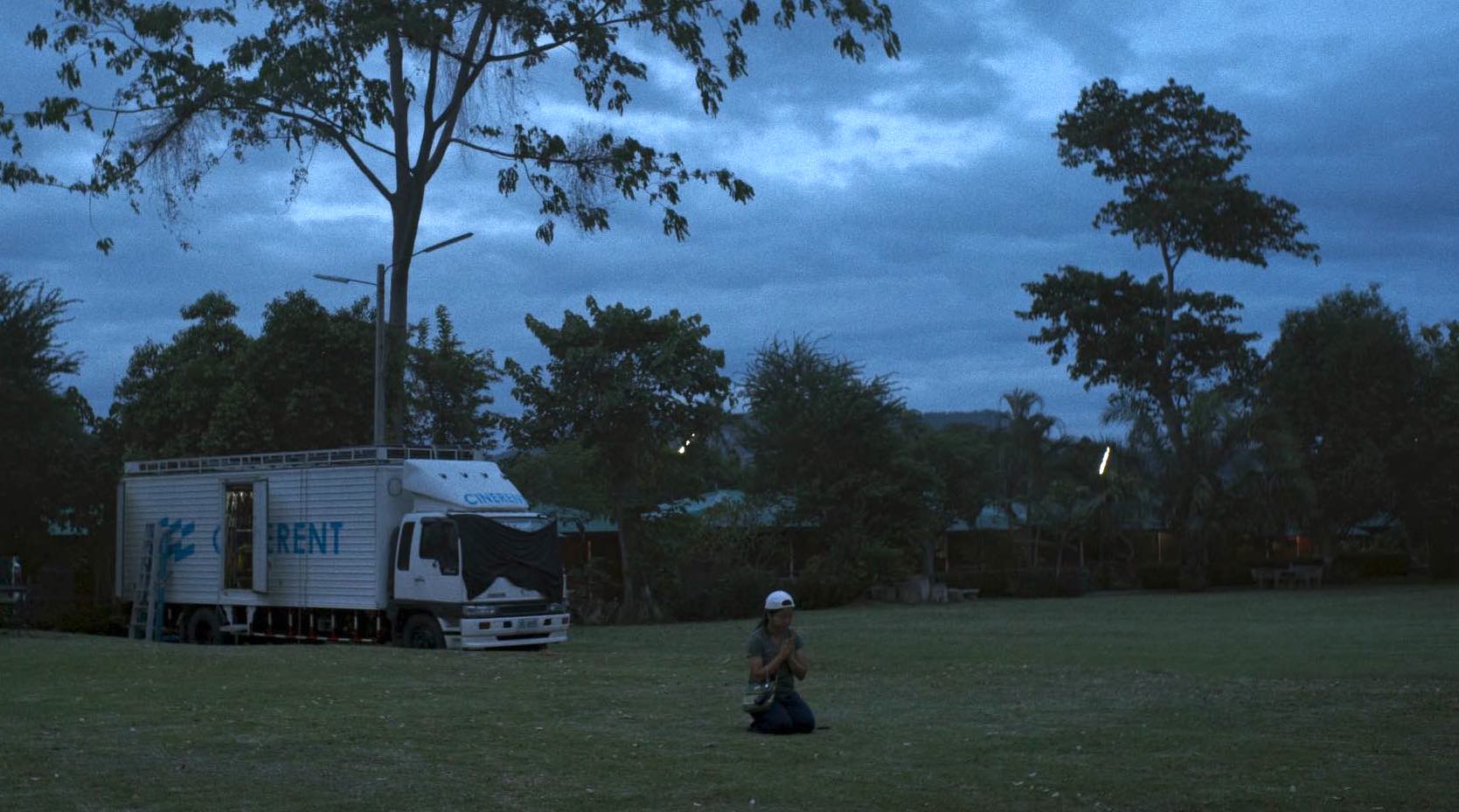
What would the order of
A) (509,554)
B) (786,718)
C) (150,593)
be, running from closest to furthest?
(786,718) → (509,554) → (150,593)

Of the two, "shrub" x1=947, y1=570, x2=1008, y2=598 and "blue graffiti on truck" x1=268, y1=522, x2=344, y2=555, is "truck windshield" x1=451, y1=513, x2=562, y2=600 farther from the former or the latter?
"shrub" x1=947, y1=570, x2=1008, y2=598

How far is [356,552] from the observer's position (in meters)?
26.4

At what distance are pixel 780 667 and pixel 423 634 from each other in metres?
13.7

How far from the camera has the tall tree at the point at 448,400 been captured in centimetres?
4044

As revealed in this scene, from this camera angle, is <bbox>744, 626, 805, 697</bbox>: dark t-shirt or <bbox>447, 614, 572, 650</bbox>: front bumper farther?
<bbox>447, 614, 572, 650</bbox>: front bumper

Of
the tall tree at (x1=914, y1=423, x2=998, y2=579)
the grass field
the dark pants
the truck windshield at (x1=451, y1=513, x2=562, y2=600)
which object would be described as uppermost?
the tall tree at (x1=914, y1=423, x2=998, y2=579)

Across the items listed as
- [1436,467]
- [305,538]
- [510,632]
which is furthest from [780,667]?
[1436,467]

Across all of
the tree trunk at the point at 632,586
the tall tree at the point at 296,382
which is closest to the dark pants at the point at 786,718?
the tall tree at the point at 296,382

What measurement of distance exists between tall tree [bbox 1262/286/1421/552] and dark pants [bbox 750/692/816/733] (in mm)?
48013

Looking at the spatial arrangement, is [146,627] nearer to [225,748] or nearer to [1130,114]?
[225,748]

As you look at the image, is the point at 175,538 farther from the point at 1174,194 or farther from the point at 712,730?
the point at 1174,194

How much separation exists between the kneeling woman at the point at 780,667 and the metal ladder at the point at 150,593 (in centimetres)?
1915

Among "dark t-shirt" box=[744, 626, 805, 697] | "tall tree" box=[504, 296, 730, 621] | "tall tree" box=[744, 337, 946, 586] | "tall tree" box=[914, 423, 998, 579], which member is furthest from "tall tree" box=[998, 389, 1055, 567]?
"dark t-shirt" box=[744, 626, 805, 697]

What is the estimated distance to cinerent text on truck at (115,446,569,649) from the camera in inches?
1007
